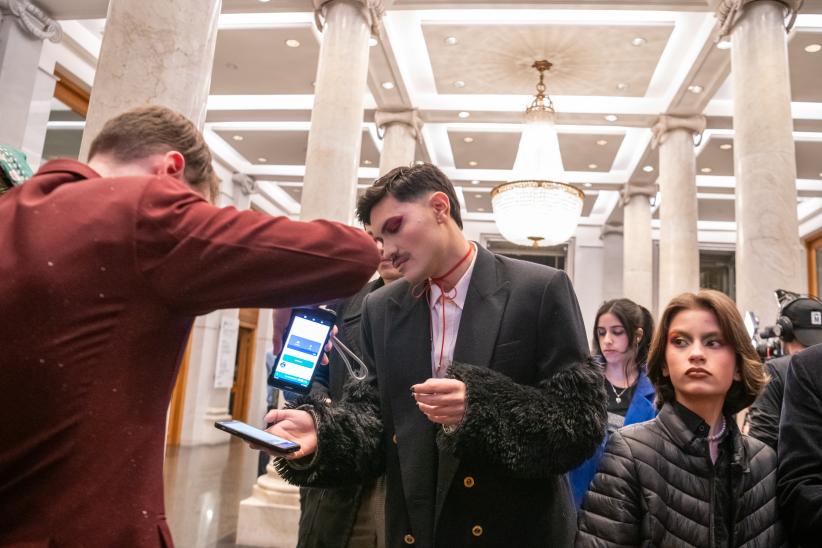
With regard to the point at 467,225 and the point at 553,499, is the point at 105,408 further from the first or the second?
the point at 467,225

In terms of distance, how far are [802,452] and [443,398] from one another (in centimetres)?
104

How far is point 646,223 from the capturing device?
532 inches

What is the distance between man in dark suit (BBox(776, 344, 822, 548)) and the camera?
1649mm

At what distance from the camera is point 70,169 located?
121cm

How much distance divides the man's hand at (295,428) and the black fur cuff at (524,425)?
333 mm

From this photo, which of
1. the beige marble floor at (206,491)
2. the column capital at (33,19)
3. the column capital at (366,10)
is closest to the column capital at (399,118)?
the column capital at (366,10)

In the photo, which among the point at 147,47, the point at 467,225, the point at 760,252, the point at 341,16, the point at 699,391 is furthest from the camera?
the point at 467,225

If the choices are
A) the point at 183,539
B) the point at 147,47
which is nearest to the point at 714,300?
the point at 147,47

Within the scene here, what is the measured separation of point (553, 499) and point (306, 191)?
4.93 meters

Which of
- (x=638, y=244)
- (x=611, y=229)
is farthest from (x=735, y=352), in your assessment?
(x=611, y=229)

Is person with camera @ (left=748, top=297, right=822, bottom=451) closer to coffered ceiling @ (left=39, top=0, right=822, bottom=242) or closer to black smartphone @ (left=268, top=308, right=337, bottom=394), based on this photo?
black smartphone @ (left=268, top=308, right=337, bottom=394)

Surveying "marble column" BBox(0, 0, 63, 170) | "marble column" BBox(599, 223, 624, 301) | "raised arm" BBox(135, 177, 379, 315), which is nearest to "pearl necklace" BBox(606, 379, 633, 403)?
"raised arm" BBox(135, 177, 379, 315)

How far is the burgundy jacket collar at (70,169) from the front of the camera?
1.20m

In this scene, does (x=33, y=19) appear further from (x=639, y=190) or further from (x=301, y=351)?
(x=639, y=190)
